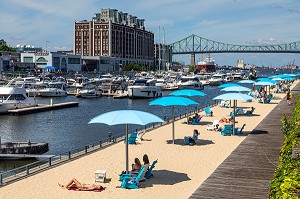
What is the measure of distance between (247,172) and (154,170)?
4.23 metres

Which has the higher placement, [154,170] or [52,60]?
[52,60]

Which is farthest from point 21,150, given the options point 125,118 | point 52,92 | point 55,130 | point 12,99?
point 52,92

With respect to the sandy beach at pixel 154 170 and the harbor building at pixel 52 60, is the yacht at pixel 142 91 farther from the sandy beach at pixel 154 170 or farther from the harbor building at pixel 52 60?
the harbor building at pixel 52 60

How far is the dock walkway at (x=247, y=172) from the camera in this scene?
1222 centimetres

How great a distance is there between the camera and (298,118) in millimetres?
19594

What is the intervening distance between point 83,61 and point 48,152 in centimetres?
14635

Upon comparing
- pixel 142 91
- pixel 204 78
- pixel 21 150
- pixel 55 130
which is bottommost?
pixel 55 130

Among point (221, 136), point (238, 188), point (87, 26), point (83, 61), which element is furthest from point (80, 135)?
point (87, 26)

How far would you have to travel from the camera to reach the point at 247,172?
48.1 ft

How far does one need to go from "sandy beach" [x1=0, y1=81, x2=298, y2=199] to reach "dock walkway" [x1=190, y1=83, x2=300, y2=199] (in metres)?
1.05

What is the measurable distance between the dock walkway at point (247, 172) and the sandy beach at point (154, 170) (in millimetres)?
1053

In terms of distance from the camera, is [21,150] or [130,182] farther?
[21,150]

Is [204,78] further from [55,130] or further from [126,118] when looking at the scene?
[126,118]

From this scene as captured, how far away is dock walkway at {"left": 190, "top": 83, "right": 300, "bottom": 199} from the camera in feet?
40.1
